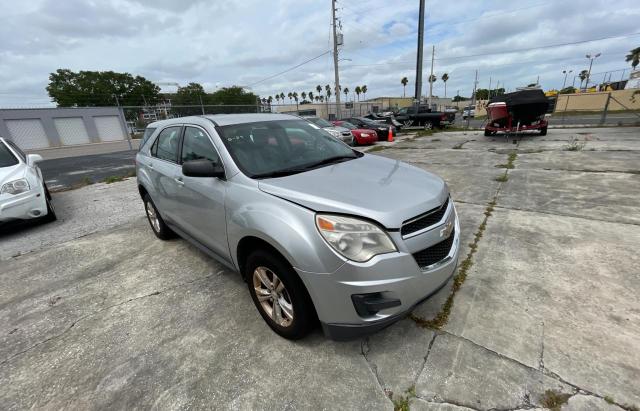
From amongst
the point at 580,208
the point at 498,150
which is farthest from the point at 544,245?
the point at 498,150

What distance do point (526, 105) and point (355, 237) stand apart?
1267cm

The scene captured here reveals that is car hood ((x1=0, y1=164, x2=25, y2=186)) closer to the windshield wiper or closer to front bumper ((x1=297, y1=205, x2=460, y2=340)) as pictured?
the windshield wiper

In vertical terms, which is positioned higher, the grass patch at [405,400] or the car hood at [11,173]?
the car hood at [11,173]

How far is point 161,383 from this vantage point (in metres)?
2.05

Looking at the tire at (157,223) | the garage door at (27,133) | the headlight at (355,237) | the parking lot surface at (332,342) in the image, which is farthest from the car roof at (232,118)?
the garage door at (27,133)

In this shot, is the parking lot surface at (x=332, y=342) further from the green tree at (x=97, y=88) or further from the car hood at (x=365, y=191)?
the green tree at (x=97, y=88)

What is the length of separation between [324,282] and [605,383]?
69.7 inches

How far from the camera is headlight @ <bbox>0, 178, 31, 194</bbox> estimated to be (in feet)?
14.7

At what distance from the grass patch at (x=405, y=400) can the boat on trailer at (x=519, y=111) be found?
12734mm

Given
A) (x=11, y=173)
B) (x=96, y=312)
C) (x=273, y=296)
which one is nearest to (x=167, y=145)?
(x=96, y=312)

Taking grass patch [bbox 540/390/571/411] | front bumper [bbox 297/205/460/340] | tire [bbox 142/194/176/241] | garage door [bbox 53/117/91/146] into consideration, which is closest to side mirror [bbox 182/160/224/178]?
front bumper [bbox 297/205/460/340]

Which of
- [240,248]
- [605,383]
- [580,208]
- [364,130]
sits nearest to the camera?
[605,383]

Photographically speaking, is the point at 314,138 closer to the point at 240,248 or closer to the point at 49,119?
the point at 240,248

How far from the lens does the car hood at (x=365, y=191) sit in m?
1.93
